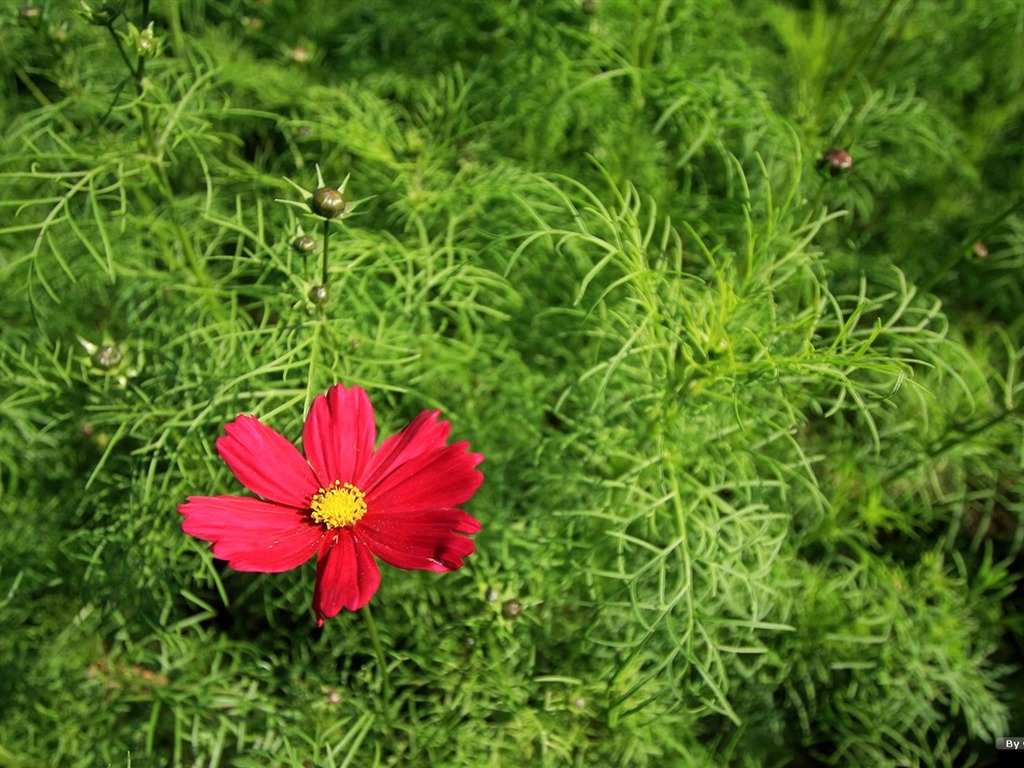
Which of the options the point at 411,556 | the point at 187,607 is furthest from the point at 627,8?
the point at 187,607

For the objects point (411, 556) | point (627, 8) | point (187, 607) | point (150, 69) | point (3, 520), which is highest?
point (627, 8)

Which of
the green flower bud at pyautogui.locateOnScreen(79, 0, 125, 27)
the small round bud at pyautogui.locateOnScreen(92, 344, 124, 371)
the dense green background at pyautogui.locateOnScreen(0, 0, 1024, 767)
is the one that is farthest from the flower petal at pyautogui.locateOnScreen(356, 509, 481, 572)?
the green flower bud at pyautogui.locateOnScreen(79, 0, 125, 27)

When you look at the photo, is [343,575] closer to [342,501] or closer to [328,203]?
[342,501]

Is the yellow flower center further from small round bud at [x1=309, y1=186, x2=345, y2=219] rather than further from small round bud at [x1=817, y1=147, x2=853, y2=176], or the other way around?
small round bud at [x1=817, y1=147, x2=853, y2=176]

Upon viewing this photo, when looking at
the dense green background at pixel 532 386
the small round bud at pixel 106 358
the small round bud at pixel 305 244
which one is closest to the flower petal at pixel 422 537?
the dense green background at pixel 532 386

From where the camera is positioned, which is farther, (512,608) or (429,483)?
(512,608)

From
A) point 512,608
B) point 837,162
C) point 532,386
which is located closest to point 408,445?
point 512,608

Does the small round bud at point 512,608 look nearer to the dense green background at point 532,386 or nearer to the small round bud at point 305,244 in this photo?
the dense green background at point 532,386

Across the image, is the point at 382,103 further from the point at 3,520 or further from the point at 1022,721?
the point at 1022,721
